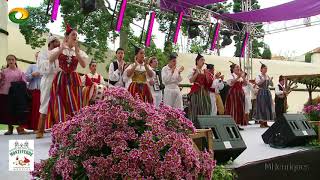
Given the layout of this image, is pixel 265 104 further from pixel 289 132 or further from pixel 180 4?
pixel 180 4

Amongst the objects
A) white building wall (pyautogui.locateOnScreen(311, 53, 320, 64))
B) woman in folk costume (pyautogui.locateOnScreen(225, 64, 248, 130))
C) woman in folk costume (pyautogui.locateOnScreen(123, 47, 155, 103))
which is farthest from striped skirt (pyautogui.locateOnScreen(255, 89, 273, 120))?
white building wall (pyautogui.locateOnScreen(311, 53, 320, 64))

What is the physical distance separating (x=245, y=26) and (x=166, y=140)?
14.4 metres

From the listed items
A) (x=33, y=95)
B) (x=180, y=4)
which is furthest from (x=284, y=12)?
(x=33, y=95)

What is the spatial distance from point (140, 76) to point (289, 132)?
2040mm

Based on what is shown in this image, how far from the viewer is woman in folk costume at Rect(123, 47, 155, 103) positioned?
587 centimetres

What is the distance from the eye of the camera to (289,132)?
4.95 meters

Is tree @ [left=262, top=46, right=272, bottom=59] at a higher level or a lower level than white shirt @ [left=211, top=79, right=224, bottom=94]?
higher

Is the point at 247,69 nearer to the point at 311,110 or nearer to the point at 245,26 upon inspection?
the point at 245,26

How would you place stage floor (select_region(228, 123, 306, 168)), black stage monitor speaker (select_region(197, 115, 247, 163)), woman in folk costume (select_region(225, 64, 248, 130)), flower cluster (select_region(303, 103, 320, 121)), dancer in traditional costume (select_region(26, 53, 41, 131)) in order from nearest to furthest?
black stage monitor speaker (select_region(197, 115, 247, 163)), stage floor (select_region(228, 123, 306, 168)), dancer in traditional costume (select_region(26, 53, 41, 131)), flower cluster (select_region(303, 103, 320, 121)), woman in folk costume (select_region(225, 64, 248, 130))

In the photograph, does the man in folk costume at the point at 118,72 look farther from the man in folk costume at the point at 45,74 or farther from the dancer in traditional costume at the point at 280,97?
the dancer in traditional costume at the point at 280,97

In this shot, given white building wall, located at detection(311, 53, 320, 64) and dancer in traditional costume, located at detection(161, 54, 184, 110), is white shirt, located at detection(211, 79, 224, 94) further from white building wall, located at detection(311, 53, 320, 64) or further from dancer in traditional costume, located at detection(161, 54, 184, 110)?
white building wall, located at detection(311, 53, 320, 64)

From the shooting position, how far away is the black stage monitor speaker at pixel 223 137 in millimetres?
3536

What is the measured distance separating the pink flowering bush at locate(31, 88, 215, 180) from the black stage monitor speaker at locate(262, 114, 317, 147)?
3021mm

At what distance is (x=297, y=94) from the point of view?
18922 millimetres
